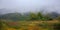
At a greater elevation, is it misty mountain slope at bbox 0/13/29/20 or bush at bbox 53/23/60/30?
misty mountain slope at bbox 0/13/29/20

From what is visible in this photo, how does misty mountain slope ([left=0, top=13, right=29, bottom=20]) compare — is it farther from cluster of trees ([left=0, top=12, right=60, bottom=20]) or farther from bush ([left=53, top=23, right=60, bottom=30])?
bush ([left=53, top=23, right=60, bottom=30])

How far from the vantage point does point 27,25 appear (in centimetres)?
169

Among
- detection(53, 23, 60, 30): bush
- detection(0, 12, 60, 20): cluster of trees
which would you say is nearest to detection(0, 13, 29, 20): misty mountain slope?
detection(0, 12, 60, 20): cluster of trees

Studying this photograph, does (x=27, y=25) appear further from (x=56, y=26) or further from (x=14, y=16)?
(x=56, y=26)

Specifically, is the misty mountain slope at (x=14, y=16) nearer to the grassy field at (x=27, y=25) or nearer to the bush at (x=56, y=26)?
the grassy field at (x=27, y=25)

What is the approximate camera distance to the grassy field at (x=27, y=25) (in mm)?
1682

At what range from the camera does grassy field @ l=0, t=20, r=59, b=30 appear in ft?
5.52

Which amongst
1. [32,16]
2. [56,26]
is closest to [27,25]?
[32,16]

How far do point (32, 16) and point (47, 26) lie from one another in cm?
27

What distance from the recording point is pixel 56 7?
1.75 m

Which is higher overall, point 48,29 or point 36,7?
point 36,7

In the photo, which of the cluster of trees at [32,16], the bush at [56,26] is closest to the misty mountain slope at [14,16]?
the cluster of trees at [32,16]

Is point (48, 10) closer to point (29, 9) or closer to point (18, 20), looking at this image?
point (29, 9)

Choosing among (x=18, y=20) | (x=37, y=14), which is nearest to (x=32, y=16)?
(x=37, y=14)
